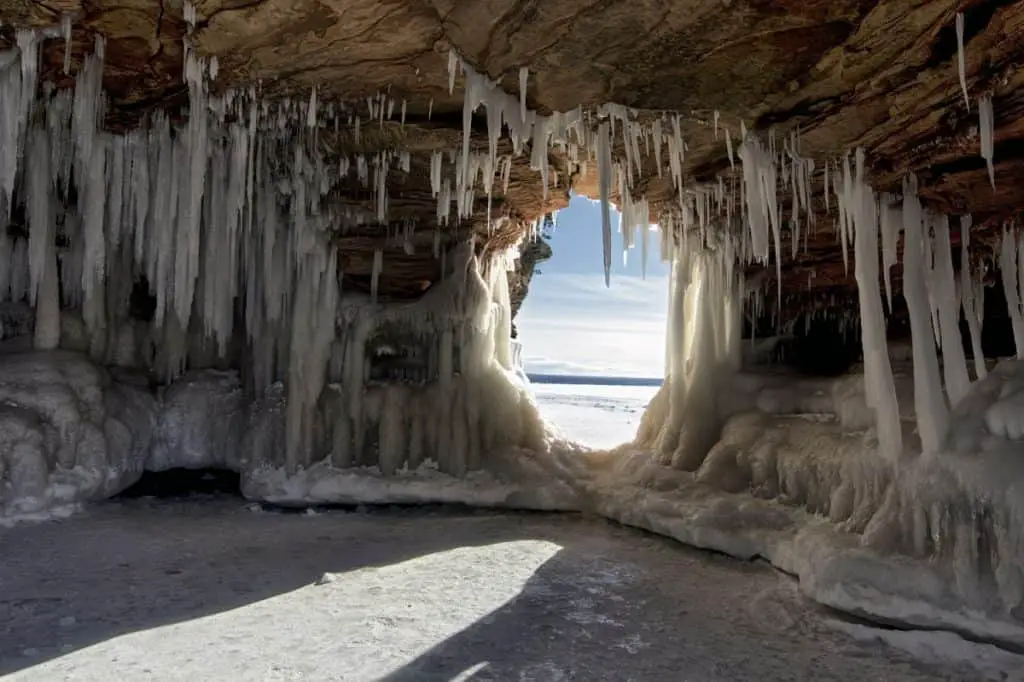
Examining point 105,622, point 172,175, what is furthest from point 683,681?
point 172,175

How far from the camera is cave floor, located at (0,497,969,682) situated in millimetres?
3961

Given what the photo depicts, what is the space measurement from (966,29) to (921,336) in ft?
8.89

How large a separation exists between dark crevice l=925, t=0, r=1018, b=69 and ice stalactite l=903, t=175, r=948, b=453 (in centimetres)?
170

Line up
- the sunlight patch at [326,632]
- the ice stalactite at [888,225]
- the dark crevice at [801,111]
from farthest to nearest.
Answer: the ice stalactite at [888,225], the dark crevice at [801,111], the sunlight patch at [326,632]

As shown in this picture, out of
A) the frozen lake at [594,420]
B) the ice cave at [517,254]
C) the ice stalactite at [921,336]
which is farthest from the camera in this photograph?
the frozen lake at [594,420]

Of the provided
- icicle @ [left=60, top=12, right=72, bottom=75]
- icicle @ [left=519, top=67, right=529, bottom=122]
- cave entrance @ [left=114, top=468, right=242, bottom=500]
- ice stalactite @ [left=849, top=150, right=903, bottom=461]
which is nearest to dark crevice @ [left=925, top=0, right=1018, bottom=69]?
ice stalactite @ [left=849, top=150, right=903, bottom=461]

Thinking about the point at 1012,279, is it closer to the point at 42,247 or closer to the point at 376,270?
the point at 376,270

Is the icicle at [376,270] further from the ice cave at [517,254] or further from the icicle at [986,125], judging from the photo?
the icicle at [986,125]

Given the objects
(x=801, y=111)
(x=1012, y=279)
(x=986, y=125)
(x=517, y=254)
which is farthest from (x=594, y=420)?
(x=986, y=125)

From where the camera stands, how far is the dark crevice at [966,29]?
12.7 feet

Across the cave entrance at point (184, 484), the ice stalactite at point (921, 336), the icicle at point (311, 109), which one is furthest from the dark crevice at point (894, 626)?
the cave entrance at point (184, 484)

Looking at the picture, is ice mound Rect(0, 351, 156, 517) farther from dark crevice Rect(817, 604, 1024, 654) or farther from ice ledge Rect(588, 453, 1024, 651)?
dark crevice Rect(817, 604, 1024, 654)

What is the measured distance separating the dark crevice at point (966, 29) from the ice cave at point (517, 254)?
3 centimetres

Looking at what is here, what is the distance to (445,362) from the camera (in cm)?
1048
